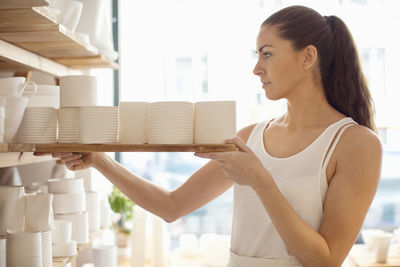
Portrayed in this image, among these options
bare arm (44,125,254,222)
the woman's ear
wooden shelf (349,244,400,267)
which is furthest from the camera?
wooden shelf (349,244,400,267)

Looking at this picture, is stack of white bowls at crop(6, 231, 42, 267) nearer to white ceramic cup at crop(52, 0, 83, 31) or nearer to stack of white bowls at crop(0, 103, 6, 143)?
stack of white bowls at crop(0, 103, 6, 143)

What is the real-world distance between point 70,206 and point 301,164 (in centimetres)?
81

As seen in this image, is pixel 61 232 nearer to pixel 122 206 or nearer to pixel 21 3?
pixel 21 3

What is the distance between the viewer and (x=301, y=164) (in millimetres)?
1338

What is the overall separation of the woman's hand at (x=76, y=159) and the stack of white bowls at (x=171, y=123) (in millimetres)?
256

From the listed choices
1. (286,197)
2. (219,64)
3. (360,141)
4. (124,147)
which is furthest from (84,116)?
(219,64)

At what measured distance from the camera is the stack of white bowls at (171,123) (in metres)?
1.11

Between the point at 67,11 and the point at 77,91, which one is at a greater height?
the point at 67,11

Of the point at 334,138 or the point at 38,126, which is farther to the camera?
the point at 334,138

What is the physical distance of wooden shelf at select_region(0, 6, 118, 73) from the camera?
3.87 feet

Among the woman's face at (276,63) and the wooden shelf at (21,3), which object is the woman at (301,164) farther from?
the wooden shelf at (21,3)

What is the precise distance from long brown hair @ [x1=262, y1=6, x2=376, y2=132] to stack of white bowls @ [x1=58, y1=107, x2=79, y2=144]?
0.64 m

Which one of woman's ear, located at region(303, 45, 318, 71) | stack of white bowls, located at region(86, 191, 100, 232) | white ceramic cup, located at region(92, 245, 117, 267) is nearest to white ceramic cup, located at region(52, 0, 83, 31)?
stack of white bowls, located at region(86, 191, 100, 232)

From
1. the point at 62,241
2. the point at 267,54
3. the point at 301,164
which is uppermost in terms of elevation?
the point at 267,54
